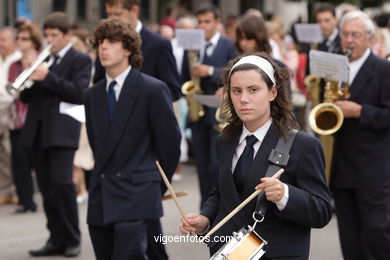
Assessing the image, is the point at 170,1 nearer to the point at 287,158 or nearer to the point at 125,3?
the point at 125,3

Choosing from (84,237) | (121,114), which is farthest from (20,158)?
(121,114)

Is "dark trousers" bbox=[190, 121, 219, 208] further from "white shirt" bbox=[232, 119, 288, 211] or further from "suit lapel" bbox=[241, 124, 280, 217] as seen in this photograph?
"suit lapel" bbox=[241, 124, 280, 217]

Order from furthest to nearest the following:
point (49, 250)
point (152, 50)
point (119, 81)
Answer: point (49, 250)
point (152, 50)
point (119, 81)

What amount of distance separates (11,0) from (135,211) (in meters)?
16.9

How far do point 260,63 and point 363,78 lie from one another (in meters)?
2.38

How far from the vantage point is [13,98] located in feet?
33.8

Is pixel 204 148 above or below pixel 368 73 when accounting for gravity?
below

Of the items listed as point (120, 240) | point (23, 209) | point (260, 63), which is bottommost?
point (23, 209)

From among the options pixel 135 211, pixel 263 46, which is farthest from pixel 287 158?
pixel 263 46

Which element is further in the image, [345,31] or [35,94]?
[35,94]

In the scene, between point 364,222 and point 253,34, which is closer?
point 364,222

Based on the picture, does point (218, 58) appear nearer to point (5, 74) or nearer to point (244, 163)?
point (5, 74)


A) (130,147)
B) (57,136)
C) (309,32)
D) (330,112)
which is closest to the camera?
(130,147)

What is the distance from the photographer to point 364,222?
21.1 feet
